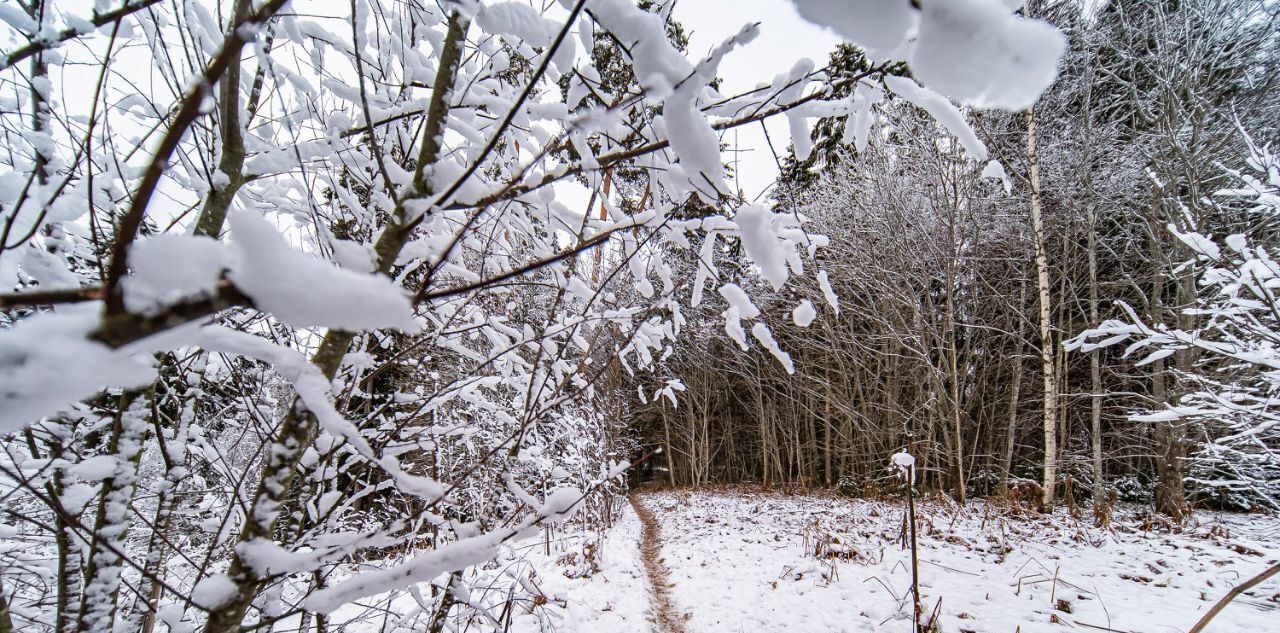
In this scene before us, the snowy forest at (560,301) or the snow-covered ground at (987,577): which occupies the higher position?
the snowy forest at (560,301)

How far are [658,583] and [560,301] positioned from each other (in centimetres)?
507

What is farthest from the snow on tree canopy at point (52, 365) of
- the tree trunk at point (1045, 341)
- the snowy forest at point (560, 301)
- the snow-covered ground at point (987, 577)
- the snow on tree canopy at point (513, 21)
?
the tree trunk at point (1045, 341)

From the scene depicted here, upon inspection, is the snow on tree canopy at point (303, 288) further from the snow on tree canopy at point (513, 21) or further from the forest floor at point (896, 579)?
the forest floor at point (896, 579)

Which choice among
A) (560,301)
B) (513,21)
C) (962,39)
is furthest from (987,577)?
(513,21)

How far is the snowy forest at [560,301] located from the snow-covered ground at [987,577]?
2.0 inches

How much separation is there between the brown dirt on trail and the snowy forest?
0.06 meters

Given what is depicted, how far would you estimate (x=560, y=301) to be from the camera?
1.55 meters

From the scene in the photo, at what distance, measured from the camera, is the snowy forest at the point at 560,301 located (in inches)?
27.6

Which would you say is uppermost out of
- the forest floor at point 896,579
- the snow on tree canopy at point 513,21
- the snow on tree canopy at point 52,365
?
the snow on tree canopy at point 513,21

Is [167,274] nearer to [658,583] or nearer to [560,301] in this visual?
[560,301]

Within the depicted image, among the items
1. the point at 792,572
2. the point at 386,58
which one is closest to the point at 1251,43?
the point at 792,572

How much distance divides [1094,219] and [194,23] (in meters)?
11.1

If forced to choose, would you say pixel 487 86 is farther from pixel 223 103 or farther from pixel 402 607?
pixel 402 607

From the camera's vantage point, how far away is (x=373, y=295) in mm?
406
